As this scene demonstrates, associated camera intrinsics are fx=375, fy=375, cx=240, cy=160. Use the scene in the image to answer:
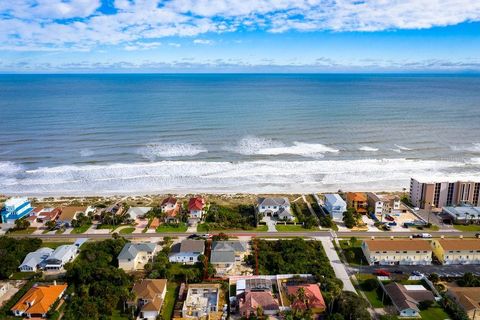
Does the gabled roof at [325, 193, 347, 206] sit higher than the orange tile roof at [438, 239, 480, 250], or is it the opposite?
the orange tile roof at [438, 239, 480, 250]

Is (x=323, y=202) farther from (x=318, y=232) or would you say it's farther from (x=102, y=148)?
(x=102, y=148)

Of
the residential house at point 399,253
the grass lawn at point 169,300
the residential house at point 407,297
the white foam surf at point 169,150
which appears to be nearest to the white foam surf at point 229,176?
the white foam surf at point 169,150

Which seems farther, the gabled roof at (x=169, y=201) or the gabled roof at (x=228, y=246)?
the gabled roof at (x=169, y=201)

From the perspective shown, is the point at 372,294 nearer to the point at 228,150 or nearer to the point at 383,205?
the point at 383,205

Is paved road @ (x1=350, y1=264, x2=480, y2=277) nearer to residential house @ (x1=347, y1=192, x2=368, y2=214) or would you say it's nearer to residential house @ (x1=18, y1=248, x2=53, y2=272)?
residential house @ (x1=347, y1=192, x2=368, y2=214)

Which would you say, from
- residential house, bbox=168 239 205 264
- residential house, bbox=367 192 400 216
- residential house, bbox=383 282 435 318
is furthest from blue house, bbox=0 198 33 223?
residential house, bbox=367 192 400 216

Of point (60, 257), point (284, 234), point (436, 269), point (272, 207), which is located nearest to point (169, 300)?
point (60, 257)

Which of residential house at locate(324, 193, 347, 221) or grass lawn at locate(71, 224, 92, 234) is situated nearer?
grass lawn at locate(71, 224, 92, 234)

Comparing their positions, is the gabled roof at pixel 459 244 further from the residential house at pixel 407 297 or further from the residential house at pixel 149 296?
the residential house at pixel 149 296

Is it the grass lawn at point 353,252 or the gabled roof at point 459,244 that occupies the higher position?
the gabled roof at point 459,244
